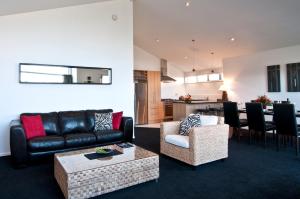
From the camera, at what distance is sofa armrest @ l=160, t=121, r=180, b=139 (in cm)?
395

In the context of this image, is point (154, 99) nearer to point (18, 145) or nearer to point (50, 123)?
point (50, 123)

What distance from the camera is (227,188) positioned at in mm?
2662

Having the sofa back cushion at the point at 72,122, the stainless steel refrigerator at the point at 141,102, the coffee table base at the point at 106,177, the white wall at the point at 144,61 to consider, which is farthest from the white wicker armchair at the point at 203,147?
the white wall at the point at 144,61

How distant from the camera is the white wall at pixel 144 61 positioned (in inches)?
347

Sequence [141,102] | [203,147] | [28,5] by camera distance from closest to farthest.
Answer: [203,147]
[28,5]
[141,102]

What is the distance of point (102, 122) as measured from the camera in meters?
4.54

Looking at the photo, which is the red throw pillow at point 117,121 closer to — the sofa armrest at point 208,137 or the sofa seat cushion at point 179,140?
the sofa seat cushion at point 179,140

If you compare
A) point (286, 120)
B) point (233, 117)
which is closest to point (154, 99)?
point (233, 117)

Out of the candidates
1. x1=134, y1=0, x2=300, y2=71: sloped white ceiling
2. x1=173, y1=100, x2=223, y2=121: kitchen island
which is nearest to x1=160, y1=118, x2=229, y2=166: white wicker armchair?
x1=134, y1=0, x2=300, y2=71: sloped white ceiling

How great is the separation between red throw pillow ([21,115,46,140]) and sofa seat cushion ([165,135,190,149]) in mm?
2292

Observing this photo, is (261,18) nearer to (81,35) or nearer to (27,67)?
(81,35)

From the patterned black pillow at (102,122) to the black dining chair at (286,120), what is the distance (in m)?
3.50

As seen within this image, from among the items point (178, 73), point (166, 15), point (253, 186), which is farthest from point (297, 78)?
point (178, 73)

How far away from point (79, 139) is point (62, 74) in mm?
1636
